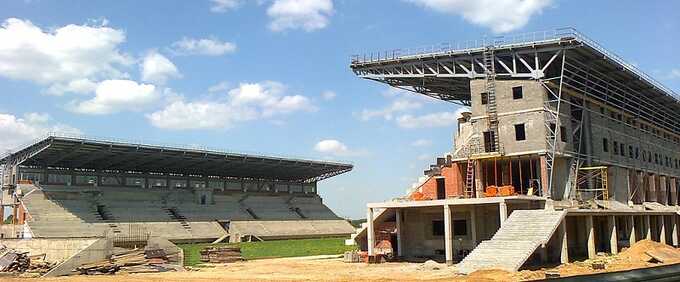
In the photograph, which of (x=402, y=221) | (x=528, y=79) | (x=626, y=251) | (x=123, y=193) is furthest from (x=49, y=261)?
(x=123, y=193)

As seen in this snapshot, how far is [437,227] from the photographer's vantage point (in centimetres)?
4122

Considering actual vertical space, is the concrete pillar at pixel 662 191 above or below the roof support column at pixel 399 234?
above

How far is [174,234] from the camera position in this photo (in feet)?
250

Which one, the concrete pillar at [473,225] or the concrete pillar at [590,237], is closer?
the concrete pillar at [590,237]

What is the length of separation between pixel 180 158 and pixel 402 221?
47.1 meters

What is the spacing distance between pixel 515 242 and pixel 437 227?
10490 mm

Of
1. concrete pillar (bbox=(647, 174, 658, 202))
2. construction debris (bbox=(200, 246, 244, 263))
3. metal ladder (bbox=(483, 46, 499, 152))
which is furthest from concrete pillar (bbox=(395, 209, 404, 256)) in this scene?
concrete pillar (bbox=(647, 174, 658, 202))

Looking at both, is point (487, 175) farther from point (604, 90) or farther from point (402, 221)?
point (604, 90)

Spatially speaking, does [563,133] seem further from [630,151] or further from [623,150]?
[630,151]

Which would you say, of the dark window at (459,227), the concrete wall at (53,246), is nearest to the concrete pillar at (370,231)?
the dark window at (459,227)

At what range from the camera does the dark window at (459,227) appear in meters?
40.1

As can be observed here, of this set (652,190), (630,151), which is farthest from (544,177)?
(652,190)

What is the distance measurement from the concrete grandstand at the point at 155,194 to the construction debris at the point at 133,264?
101 ft

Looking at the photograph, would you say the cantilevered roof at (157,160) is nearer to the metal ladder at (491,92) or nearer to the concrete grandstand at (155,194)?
the concrete grandstand at (155,194)
